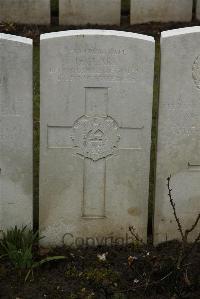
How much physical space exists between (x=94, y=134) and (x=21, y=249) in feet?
3.32

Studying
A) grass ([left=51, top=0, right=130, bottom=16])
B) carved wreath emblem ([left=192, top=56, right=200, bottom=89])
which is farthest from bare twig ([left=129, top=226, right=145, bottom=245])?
grass ([left=51, top=0, right=130, bottom=16])

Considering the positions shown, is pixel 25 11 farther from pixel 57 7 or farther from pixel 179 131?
pixel 179 131

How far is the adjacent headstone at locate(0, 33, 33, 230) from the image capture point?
4.39 metres

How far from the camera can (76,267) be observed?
4645 millimetres

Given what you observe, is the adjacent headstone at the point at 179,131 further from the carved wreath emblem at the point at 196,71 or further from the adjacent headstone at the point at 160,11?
the adjacent headstone at the point at 160,11

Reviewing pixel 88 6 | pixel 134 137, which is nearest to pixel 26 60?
pixel 134 137

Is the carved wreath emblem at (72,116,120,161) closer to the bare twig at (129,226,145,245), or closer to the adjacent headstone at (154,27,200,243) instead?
the adjacent headstone at (154,27,200,243)

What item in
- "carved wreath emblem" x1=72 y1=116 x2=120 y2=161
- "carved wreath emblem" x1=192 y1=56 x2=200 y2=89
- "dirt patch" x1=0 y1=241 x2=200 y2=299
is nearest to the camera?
"dirt patch" x1=0 y1=241 x2=200 y2=299

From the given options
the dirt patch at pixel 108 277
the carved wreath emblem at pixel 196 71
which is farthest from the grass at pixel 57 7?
the dirt patch at pixel 108 277

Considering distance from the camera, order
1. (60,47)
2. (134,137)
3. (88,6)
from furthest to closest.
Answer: (88,6)
(134,137)
(60,47)

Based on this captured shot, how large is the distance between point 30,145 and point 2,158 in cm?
23

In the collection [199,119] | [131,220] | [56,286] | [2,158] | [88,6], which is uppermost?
[88,6]

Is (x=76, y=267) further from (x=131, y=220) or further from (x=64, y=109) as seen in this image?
(x=64, y=109)

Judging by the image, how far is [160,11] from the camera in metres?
10.4
